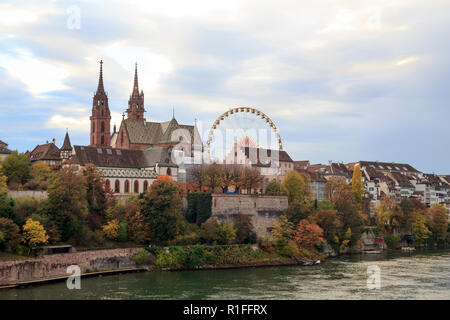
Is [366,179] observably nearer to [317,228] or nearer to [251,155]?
[251,155]

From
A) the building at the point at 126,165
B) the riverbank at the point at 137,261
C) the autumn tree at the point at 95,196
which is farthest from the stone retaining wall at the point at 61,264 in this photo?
the building at the point at 126,165

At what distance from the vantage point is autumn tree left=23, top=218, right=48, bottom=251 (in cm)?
5091

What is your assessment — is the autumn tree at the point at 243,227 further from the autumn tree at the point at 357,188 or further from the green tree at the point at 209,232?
the autumn tree at the point at 357,188

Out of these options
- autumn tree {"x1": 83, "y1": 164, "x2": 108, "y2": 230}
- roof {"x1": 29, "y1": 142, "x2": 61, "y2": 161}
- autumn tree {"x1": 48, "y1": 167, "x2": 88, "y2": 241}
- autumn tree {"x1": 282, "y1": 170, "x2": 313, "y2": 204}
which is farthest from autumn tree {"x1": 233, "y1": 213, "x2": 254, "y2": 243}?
roof {"x1": 29, "y1": 142, "x2": 61, "y2": 161}

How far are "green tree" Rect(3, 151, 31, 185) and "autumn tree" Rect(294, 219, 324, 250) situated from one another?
3372 cm

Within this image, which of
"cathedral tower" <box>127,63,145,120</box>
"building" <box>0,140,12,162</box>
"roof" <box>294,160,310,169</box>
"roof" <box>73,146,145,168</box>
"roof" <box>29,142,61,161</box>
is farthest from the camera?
"roof" <box>294,160,310,169</box>

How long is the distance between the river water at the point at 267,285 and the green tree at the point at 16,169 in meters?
22.1

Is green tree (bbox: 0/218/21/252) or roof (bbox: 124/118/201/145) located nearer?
green tree (bbox: 0/218/21/252)

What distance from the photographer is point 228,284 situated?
51.1m

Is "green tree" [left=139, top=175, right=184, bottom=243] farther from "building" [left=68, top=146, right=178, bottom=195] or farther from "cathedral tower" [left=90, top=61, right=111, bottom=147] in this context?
"cathedral tower" [left=90, top=61, right=111, bottom=147]

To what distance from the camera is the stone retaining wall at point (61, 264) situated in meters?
47.2

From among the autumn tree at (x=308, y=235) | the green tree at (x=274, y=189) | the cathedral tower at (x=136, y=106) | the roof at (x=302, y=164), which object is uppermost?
the cathedral tower at (x=136, y=106)

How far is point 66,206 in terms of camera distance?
5638 cm

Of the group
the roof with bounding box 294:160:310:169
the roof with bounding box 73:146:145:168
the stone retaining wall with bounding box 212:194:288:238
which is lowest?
the stone retaining wall with bounding box 212:194:288:238
